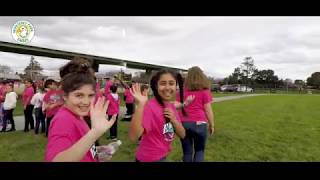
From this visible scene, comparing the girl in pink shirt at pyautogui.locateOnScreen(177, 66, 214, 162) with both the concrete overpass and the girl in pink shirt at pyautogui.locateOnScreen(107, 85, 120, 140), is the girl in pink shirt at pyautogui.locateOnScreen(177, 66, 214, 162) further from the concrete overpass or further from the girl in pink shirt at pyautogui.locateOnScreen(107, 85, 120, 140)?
the girl in pink shirt at pyautogui.locateOnScreen(107, 85, 120, 140)

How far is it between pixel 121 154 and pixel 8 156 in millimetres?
1932

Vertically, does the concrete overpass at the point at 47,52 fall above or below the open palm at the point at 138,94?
above

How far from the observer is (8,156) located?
615cm

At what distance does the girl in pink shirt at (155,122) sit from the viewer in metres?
2.59

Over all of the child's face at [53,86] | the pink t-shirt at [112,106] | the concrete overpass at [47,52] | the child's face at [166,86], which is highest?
the concrete overpass at [47,52]

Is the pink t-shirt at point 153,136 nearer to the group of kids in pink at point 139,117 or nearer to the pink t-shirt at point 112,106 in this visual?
the group of kids in pink at point 139,117

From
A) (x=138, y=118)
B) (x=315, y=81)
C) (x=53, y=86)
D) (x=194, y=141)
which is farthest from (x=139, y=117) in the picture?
(x=315, y=81)

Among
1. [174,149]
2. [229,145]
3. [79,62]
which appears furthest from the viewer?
[229,145]

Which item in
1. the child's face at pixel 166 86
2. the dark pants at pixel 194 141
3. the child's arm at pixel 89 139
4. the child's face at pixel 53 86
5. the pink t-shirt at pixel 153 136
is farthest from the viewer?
the child's face at pixel 53 86

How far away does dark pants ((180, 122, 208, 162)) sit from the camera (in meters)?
4.45

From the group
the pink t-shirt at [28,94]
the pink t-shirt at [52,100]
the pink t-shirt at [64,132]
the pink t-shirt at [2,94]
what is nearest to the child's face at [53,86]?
the pink t-shirt at [52,100]
